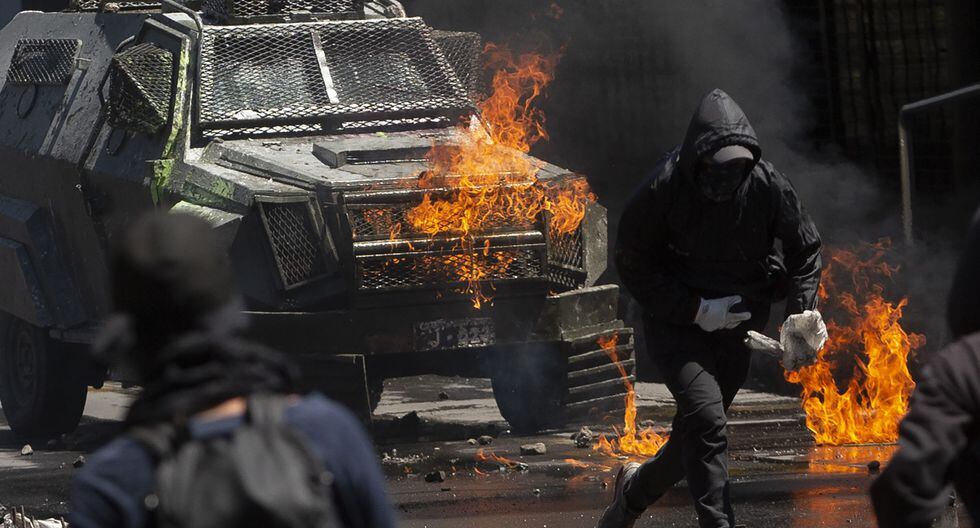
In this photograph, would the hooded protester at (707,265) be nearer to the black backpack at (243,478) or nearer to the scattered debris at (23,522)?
the scattered debris at (23,522)

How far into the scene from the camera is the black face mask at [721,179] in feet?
21.1

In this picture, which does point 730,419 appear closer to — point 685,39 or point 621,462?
point 621,462

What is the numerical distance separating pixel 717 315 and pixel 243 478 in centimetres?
408

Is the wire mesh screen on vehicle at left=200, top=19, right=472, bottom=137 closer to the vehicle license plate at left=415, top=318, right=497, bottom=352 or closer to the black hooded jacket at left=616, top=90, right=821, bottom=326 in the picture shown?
the vehicle license plate at left=415, top=318, right=497, bottom=352

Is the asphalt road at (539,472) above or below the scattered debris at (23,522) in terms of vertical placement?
below

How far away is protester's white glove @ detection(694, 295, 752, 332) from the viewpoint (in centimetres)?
654

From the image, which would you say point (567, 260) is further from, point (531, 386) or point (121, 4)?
point (121, 4)

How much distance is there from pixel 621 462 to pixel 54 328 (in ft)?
12.1

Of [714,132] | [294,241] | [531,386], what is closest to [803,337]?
[714,132]

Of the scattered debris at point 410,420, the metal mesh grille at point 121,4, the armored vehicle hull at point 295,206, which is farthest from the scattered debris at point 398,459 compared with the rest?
the metal mesh grille at point 121,4

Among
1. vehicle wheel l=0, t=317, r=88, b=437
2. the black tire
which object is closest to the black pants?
the black tire

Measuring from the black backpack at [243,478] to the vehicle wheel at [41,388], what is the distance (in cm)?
903

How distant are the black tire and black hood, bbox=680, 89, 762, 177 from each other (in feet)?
13.6

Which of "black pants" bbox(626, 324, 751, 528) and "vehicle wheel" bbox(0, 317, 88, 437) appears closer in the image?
"black pants" bbox(626, 324, 751, 528)
